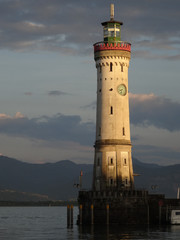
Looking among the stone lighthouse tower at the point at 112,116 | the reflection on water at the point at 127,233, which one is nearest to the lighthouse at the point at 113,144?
the stone lighthouse tower at the point at 112,116

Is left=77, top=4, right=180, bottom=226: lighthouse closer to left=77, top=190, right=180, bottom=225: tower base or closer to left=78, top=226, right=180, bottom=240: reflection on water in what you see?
left=77, top=190, right=180, bottom=225: tower base

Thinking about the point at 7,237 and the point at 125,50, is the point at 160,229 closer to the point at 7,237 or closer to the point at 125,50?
the point at 7,237

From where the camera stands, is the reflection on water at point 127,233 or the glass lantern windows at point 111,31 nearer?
the reflection on water at point 127,233

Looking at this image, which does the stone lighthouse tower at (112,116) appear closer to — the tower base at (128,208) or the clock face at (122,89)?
the clock face at (122,89)

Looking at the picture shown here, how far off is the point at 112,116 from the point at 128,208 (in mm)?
19284

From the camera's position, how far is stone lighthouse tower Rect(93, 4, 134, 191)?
119562 mm

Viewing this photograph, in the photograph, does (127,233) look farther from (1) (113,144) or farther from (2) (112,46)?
(2) (112,46)

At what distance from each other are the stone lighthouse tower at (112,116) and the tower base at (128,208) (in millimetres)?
5709

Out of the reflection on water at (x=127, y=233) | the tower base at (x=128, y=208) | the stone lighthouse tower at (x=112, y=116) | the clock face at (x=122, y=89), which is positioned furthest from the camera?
the clock face at (x=122, y=89)

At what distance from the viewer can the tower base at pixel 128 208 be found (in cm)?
11169

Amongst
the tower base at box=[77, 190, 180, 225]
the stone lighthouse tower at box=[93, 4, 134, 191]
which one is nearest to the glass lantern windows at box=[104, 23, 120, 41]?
the stone lighthouse tower at box=[93, 4, 134, 191]

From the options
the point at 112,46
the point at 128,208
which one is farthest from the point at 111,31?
the point at 128,208

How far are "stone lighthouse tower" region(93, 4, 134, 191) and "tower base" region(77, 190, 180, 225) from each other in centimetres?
571

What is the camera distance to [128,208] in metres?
112
